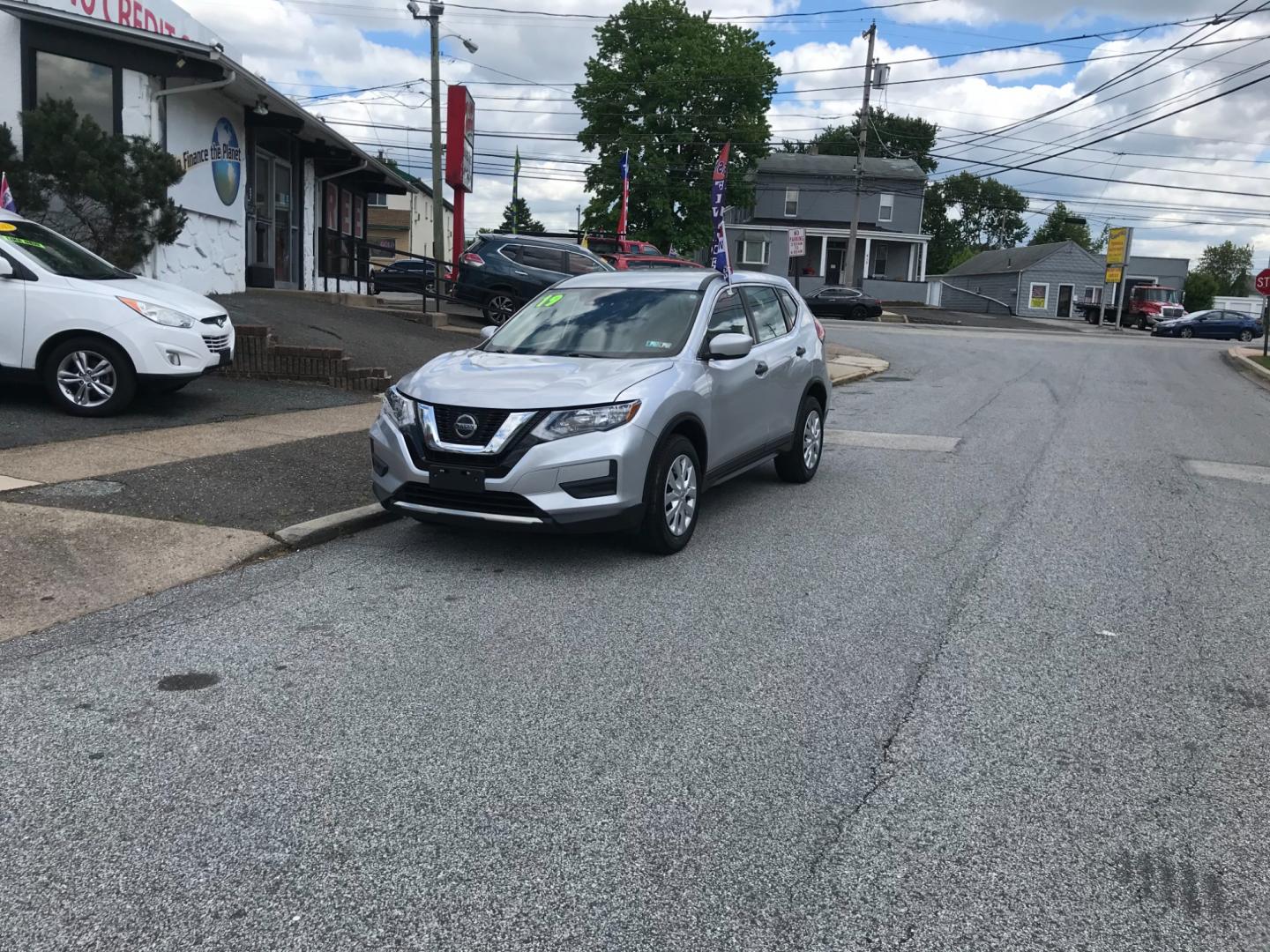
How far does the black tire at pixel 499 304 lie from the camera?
2066 cm

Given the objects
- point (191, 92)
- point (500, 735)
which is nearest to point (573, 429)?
point (500, 735)

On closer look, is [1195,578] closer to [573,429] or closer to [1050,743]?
[1050,743]

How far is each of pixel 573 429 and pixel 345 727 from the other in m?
2.50

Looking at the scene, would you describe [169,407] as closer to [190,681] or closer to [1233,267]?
[190,681]

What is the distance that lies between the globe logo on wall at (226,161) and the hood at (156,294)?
788cm

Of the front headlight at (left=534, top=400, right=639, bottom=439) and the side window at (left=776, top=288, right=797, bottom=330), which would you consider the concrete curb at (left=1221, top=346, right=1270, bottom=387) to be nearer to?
the side window at (left=776, top=288, right=797, bottom=330)

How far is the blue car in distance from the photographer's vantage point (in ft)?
155

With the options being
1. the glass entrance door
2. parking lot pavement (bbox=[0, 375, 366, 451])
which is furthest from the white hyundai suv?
the glass entrance door

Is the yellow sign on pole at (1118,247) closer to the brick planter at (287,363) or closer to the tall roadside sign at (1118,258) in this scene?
the tall roadside sign at (1118,258)

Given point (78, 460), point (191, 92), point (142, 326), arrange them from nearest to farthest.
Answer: point (78, 460)
point (142, 326)
point (191, 92)

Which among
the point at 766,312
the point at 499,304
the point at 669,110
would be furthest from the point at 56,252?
the point at 669,110

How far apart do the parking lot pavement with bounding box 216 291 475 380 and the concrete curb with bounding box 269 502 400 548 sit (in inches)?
265

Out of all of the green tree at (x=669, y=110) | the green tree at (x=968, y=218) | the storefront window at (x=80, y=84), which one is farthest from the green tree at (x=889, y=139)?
the storefront window at (x=80, y=84)

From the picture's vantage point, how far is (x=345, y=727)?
4.10 meters
